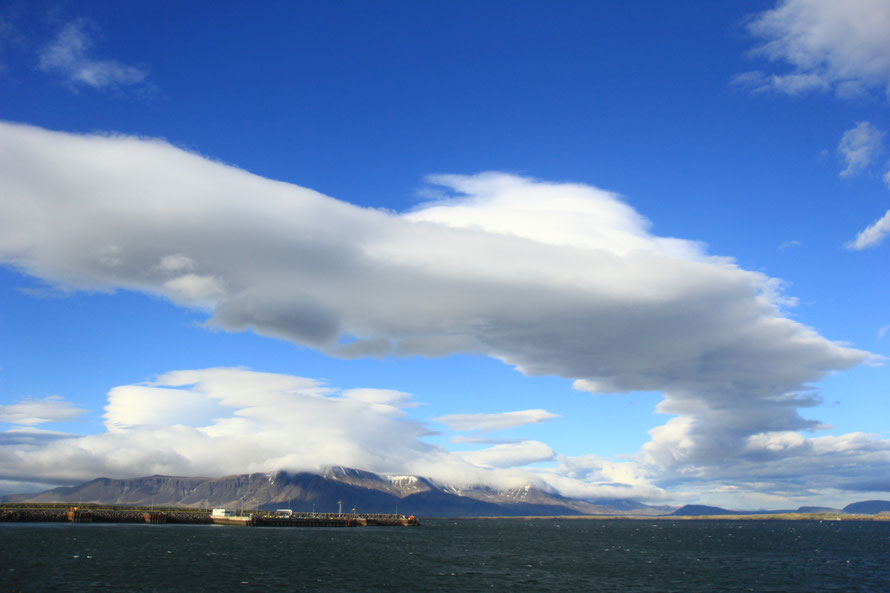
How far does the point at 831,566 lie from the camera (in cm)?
14200

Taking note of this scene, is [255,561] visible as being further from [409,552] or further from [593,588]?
[593,588]

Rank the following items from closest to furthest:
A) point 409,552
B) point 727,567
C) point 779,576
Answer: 1. point 779,576
2. point 727,567
3. point 409,552

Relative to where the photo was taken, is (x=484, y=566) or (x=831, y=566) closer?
(x=484, y=566)

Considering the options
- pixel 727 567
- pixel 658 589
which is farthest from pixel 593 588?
pixel 727 567

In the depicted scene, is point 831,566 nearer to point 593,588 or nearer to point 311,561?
point 593,588

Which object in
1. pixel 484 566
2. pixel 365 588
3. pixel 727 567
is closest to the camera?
pixel 365 588

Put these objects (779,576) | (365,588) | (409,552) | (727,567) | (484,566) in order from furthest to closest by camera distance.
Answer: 1. (409,552)
2. (727,567)
3. (484,566)
4. (779,576)
5. (365,588)

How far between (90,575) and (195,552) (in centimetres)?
4687

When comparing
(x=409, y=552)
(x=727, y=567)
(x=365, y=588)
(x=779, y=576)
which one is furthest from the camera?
(x=409, y=552)

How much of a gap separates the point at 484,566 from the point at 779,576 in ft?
174

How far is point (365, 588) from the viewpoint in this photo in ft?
299

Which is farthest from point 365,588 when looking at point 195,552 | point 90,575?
point 195,552

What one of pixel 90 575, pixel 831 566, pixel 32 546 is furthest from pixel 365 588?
pixel 831 566

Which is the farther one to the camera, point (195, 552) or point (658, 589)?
point (195, 552)
